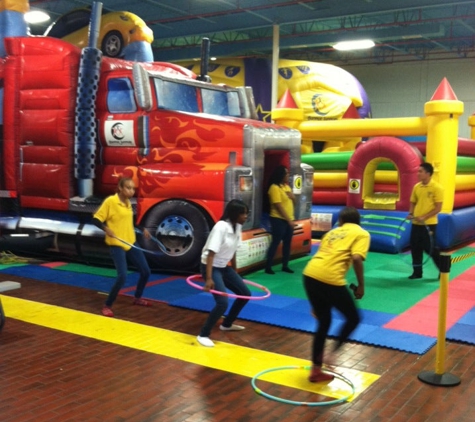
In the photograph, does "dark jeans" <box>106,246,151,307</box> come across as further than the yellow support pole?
Yes

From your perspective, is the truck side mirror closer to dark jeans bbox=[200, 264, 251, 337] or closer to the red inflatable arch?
dark jeans bbox=[200, 264, 251, 337]

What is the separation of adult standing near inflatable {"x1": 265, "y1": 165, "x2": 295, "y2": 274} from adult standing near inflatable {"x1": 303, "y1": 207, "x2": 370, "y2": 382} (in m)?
3.80

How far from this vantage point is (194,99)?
8984mm

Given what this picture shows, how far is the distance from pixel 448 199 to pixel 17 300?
23.5ft

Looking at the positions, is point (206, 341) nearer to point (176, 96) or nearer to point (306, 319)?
point (306, 319)

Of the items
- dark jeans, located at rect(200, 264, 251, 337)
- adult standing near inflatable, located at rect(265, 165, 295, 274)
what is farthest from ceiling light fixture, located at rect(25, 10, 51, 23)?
dark jeans, located at rect(200, 264, 251, 337)

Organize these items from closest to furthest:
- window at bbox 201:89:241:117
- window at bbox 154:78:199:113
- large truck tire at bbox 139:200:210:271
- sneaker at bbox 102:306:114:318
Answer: sneaker at bbox 102:306:114:318 < large truck tire at bbox 139:200:210:271 < window at bbox 154:78:199:113 < window at bbox 201:89:241:117

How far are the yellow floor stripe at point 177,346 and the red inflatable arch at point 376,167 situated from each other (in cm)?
613

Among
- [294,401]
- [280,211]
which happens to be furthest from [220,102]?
[294,401]

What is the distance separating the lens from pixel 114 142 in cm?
871

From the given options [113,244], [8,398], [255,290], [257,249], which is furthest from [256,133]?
[8,398]

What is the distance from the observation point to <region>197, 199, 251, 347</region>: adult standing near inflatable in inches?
204

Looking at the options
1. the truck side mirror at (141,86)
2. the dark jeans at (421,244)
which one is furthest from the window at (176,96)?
the dark jeans at (421,244)

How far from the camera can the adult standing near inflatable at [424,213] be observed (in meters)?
7.96
